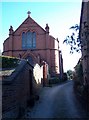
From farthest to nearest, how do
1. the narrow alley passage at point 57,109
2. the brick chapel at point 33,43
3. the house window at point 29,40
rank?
the house window at point 29,40 < the brick chapel at point 33,43 < the narrow alley passage at point 57,109

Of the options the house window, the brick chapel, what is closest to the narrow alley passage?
the brick chapel

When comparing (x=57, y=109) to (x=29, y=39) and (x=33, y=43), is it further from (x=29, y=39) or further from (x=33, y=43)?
(x=29, y=39)

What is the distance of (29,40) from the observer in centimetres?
4569

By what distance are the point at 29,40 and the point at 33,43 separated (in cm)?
103

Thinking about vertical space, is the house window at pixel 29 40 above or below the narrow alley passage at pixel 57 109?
above

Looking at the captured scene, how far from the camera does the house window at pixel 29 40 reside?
4541 centimetres

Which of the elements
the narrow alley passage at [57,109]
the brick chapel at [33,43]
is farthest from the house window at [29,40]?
the narrow alley passage at [57,109]

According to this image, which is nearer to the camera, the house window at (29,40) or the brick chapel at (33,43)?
the brick chapel at (33,43)

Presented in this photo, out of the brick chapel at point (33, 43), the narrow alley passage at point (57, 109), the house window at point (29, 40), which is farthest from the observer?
the house window at point (29, 40)

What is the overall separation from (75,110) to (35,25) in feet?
102

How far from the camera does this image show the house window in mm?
45406

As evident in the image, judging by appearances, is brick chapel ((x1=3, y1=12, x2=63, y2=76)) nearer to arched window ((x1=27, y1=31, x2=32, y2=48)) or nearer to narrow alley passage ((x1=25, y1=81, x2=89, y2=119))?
arched window ((x1=27, y1=31, x2=32, y2=48))

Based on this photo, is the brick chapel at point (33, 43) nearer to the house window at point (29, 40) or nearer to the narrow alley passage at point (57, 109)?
the house window at point (29, 40)

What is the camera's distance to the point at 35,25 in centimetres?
4603
